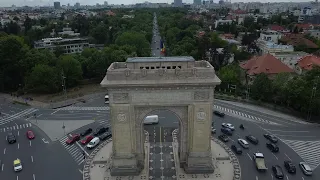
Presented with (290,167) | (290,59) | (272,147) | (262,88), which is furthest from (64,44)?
(290,167)

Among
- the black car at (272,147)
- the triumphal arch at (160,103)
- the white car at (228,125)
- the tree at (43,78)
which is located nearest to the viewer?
the triumphal arch at (160,103)

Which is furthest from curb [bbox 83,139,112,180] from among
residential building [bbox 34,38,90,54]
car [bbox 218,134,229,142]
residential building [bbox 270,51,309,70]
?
residential building [bbox 34,38,90,54]

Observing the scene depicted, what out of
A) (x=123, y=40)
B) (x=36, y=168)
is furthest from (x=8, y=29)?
(x=36, y=168)

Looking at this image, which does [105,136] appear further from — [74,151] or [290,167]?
[290,167]

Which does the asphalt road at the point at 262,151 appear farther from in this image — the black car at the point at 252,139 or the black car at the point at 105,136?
the black car at the point at 105,136

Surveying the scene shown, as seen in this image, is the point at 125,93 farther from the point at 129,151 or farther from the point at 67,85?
the point at 67,85

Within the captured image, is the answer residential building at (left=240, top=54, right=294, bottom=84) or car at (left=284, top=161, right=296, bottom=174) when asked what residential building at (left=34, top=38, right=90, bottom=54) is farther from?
car at (left=284, top=161, right=296, bottom=174)

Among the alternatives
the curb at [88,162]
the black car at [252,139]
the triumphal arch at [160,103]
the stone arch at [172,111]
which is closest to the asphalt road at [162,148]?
the triumphal arch at [160,103]
